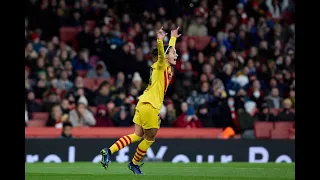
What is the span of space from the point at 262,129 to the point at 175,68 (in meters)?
3.25

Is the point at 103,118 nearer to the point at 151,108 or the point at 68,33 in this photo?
the point at 68,33

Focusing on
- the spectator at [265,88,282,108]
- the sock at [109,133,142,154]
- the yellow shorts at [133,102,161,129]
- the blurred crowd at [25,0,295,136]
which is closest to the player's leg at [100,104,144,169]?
the sock at [109,133,142,154]

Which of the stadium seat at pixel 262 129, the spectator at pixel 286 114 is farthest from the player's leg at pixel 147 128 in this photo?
the spectator at pixel 286 114

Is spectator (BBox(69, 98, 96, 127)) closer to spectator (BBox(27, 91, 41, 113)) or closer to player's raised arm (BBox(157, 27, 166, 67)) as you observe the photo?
spectator (BBox(27, 91, 41, 113))

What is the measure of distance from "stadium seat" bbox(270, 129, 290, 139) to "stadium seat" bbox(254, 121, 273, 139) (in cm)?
10

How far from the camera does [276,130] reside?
2086cm

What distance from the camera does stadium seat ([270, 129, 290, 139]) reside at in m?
20.7

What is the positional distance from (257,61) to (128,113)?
5150 mm

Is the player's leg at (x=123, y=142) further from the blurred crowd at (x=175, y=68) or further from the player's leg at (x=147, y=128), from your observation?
the blurred crowd at (x=175, y=68)
